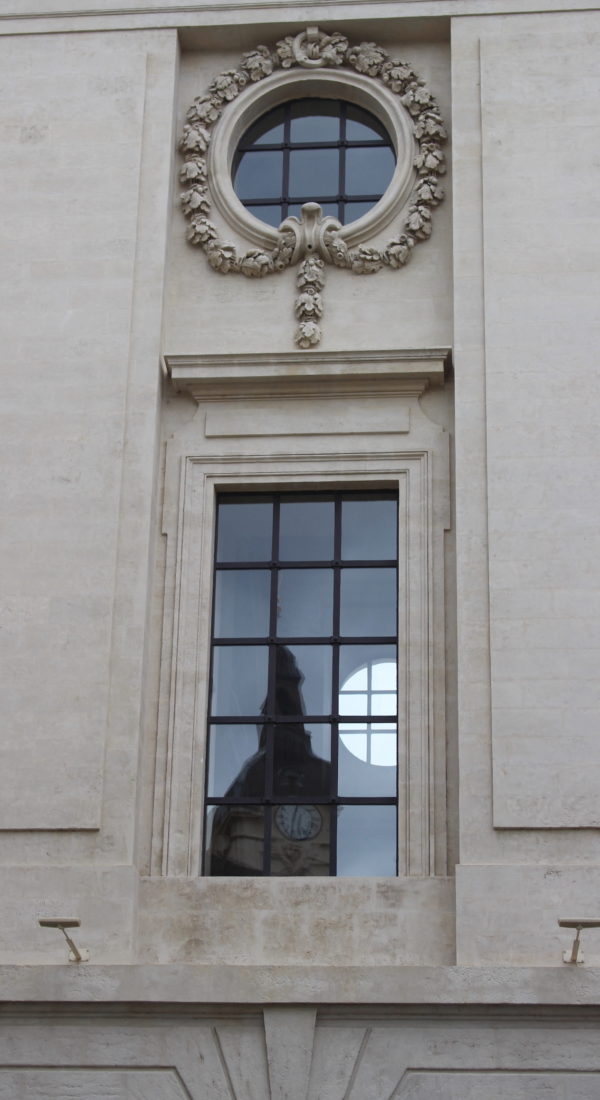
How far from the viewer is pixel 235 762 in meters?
14.5

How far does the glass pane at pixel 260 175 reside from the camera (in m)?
16.3

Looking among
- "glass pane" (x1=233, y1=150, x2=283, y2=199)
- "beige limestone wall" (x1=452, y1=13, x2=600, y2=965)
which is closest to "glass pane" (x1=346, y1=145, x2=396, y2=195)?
"glass pane" (x1=233, y1=150, x2=283, y2=199)

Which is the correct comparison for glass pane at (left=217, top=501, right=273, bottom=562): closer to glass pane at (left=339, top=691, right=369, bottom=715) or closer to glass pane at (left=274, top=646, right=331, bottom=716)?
glass pane at (left=274, top=646, right=331, bottom=716)

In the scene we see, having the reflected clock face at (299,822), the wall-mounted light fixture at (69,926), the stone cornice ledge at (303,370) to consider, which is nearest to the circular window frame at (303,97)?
A: the stone cornice ledge at (303,370)

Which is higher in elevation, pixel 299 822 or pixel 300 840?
pixel 299 822

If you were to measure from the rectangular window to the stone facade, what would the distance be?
0.28 metres

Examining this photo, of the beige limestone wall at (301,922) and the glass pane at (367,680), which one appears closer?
the beige limestone wall at (301,922)

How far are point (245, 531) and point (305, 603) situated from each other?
2.58ft

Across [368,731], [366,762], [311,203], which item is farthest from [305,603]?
[311,203]

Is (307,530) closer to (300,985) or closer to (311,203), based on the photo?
(311,203)

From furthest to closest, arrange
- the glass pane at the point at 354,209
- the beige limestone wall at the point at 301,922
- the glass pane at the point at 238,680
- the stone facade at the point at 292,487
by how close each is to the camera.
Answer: the glass pane at the point at 354,209, the glass pane at the point at 238,680, the beige limestone wall at the point at 301,922, the stone facade at the point at 292,487

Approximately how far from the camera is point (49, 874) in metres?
13.6

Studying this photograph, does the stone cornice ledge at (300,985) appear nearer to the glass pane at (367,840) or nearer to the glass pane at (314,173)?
the glass pane at (367,840)

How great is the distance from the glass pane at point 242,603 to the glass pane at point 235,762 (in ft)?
2.59
